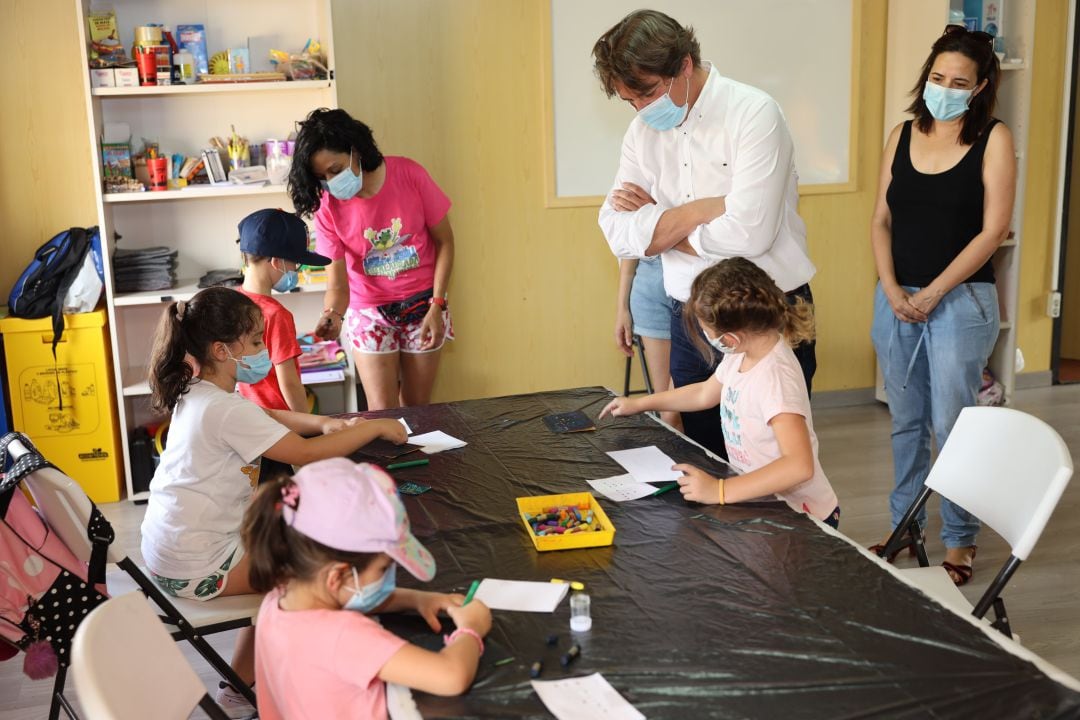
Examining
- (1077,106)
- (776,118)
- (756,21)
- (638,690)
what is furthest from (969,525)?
(1077,106)

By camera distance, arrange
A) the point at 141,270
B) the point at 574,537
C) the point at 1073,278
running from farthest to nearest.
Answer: the point at 1073,278 → the point at 141,270 → the point at 574,537

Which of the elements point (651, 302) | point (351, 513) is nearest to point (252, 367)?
point (351, 513)

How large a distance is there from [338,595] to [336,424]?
3.95 ft

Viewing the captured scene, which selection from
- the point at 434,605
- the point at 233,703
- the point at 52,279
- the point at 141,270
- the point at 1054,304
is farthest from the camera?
the point at 1054,304

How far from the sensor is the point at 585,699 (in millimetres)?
1378

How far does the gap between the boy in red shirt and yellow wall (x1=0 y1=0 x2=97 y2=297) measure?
1696 millimetres

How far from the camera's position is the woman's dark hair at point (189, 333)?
2.22 meters

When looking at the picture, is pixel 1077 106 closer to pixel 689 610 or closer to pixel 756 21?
pixel 756 21

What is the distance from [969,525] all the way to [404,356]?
6.45ft

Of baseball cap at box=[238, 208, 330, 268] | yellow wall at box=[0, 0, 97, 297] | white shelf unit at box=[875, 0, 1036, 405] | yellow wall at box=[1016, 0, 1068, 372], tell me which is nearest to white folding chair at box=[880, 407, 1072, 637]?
baseball cap at box=[238, 208, 330, 268]

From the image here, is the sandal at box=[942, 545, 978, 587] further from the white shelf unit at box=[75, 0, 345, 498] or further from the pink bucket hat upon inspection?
the white shelf unit at box=[75, 0, 345, 498]

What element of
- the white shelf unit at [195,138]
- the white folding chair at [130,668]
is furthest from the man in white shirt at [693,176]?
the white shelf unit at [195,138]

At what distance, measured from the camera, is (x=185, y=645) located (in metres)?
3.01

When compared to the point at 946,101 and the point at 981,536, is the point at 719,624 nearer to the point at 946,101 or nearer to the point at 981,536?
the point at 946,101
